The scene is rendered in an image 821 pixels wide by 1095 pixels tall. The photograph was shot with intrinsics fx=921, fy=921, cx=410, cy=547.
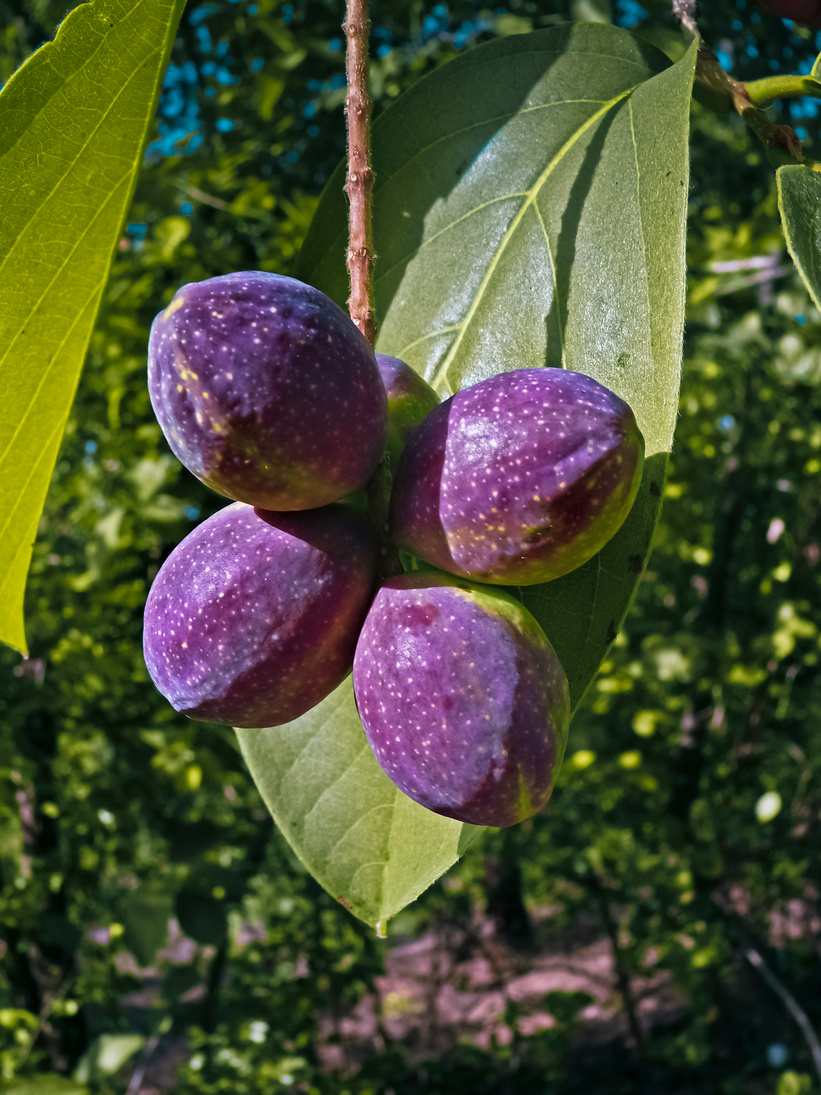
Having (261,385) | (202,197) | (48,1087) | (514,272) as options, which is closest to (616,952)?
(48,1087)

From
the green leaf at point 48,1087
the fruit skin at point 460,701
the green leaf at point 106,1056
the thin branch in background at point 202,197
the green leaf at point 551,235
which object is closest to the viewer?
the fruit skin at point 460,701

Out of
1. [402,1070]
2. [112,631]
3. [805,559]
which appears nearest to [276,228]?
[112,631]

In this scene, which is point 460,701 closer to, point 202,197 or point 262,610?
point 262,610

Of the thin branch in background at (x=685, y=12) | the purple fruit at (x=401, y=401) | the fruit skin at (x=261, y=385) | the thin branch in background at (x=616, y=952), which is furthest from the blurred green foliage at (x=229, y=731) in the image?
the fruit skin at (x=261, y=385)

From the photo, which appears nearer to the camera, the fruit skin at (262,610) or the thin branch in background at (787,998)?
the fruit skin at (262,610)

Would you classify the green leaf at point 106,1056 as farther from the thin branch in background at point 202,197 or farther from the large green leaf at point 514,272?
the thin branch in background at point 202,197

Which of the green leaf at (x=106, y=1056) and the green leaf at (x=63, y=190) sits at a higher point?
the green leaf at (x=63, y=190)

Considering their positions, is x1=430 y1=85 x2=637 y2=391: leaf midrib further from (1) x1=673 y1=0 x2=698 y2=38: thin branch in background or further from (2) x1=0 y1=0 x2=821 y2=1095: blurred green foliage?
(2) x1=0 y1=0 x2=821 y2=1095: blurred green foliage

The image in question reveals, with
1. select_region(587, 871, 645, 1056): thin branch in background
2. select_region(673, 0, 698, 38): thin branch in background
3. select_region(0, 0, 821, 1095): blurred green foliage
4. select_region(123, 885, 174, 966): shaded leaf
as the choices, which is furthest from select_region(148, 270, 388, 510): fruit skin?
select_region(587, 871, 645, 1056): thin branch in background

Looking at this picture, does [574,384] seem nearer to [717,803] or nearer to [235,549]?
[235,549]
